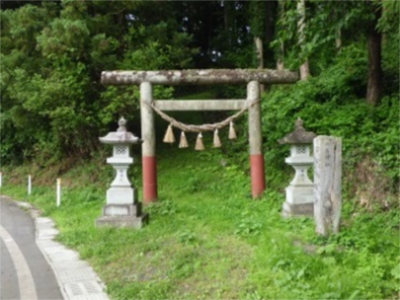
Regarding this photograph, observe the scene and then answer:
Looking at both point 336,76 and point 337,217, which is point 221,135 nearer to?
point 336,76

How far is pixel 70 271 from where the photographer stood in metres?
6.25

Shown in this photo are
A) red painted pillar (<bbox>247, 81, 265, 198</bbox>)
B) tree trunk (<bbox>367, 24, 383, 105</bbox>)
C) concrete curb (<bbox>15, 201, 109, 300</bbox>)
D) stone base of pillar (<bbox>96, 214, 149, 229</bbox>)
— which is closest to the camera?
concrete curb (<bbox>15, 201, 109, 300</bbox>)

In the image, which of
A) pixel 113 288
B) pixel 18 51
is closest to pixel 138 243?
pixel 113 288

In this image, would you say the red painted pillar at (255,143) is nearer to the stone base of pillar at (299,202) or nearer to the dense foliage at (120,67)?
the dense foliage at (120,67)

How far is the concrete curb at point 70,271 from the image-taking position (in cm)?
536

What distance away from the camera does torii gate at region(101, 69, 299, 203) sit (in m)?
9.57

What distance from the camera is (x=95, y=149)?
1410 cm

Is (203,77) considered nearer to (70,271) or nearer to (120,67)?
(120,67)

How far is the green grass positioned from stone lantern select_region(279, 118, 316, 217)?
39cm

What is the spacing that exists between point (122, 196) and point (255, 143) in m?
3.54

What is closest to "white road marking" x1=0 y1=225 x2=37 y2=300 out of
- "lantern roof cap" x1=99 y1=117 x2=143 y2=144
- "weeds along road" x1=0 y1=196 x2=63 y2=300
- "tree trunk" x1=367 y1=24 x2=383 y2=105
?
"weeds along road" x1=0 y1=196 x2=63 y2=300

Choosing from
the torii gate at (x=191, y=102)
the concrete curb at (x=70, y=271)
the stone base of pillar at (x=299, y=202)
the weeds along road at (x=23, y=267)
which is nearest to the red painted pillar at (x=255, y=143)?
the torii gate at (x=191, y=102)

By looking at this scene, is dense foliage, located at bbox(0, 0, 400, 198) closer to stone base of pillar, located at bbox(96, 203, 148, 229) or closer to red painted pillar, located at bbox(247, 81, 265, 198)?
red painted pillar, located at bbox(247, 81, 265, 198)

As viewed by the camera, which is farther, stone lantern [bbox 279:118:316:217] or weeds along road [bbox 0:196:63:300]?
stone lantern [bbox 279:118:316:217]
